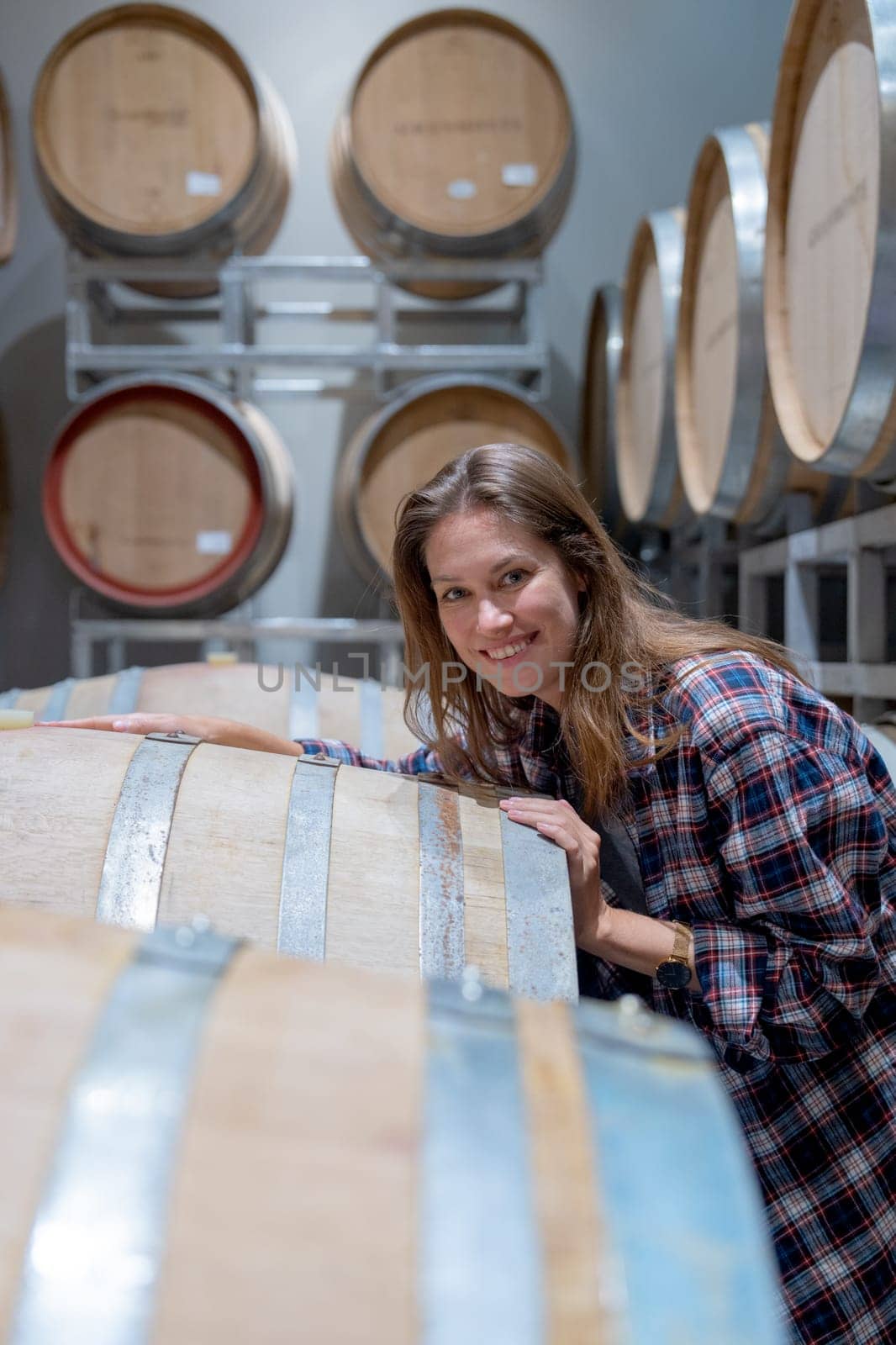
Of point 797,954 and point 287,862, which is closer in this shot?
point 287,862

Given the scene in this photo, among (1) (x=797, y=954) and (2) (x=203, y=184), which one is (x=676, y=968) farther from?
(2) (x=203, y=184)

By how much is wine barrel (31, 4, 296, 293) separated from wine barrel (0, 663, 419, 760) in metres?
1.81

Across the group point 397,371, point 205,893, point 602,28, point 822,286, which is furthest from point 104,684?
point 602,28

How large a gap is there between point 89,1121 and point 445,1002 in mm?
196

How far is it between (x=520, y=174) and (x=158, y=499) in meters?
1.65

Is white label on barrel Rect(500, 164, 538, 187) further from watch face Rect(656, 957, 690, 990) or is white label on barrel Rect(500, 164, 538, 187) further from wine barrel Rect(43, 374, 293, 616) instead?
watch face Rect(656, 957, 690, 990)

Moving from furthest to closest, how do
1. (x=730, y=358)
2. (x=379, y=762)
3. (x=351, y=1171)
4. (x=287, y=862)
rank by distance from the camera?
(x=730, y=358)
(x=379, y=762)
(x=287, y=862)
(x=351, y=1171)

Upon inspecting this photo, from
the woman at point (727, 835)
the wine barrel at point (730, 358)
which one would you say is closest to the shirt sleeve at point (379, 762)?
the woman at point (727, 835)

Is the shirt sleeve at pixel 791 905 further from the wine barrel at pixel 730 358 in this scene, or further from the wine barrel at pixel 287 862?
the wine barrel at pixel 730 358

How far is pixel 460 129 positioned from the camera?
3701 millimetres

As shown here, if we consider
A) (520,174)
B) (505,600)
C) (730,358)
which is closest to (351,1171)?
(505,600)

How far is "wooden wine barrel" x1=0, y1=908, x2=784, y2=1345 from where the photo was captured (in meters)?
0.49

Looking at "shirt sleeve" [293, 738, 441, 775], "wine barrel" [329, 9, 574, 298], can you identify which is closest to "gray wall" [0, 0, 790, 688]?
"wine barrel" [329, 9, 574, 298]

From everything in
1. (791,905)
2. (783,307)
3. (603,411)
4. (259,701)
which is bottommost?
(259,701)
